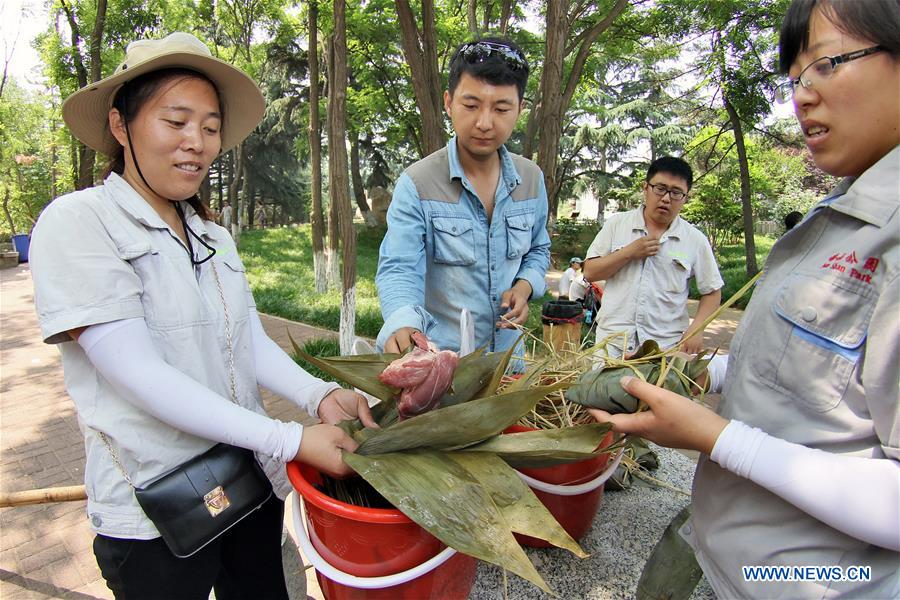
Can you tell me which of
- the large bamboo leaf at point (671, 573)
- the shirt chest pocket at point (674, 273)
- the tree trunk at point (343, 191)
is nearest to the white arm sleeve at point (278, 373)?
the large bamboo leaf at point (671, 573)

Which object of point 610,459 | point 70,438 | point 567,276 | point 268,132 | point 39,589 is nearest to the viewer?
point 610,459

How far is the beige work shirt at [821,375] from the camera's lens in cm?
86

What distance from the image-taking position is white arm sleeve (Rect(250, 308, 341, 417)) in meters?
1.47

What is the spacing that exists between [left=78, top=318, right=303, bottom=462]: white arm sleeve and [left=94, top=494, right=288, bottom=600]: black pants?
382mm

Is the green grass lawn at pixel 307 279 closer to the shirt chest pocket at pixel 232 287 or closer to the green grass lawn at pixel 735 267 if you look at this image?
the green grass lawn at pixel 735 267

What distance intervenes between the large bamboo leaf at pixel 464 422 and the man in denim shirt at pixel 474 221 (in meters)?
0.69

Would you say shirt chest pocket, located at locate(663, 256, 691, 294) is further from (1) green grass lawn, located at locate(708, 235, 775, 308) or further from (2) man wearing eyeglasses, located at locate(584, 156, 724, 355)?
(1) green grass lawn, located at locate(708, 235, 775, 308)

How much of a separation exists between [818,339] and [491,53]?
138 cm

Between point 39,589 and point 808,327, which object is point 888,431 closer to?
point 808,327

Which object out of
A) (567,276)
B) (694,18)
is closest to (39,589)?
(567,276)

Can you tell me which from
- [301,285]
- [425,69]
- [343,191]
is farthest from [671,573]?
[301,285]

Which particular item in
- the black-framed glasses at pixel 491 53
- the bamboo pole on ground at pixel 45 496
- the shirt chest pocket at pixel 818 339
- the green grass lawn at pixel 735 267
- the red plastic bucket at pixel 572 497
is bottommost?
the green grass lawn at pixel 735 267

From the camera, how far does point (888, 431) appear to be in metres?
0.84

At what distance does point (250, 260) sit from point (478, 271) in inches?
472
